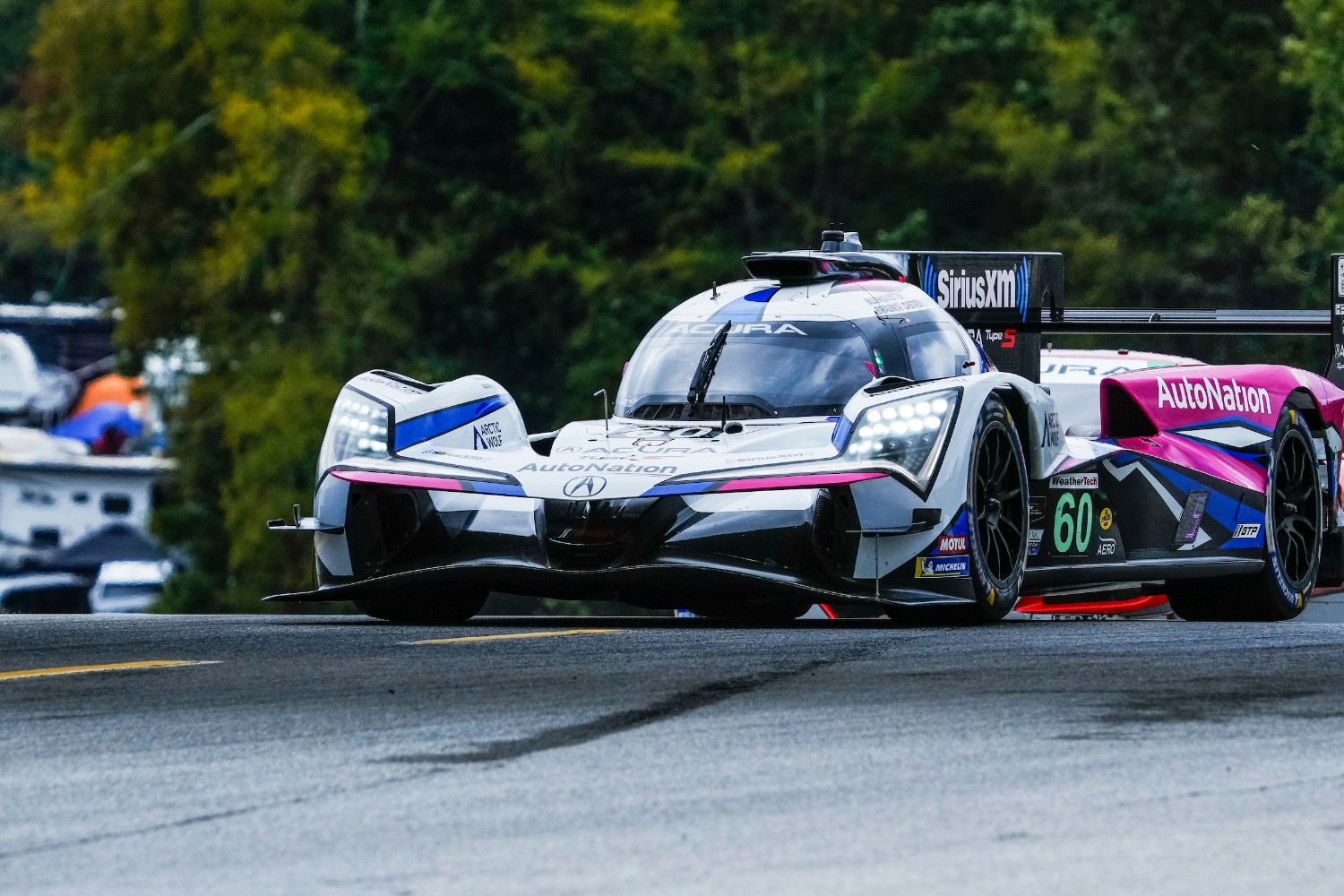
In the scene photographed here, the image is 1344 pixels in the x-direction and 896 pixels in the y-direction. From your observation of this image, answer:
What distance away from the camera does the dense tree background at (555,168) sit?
46.2 m

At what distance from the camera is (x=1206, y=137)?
46.8m

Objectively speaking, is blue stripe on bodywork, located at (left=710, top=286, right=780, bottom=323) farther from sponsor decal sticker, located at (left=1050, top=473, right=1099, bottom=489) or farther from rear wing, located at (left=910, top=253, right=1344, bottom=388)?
rear wing, located at (left=910, top=253, right=1344, bottom=388)

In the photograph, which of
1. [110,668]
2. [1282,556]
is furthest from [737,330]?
[110,668]

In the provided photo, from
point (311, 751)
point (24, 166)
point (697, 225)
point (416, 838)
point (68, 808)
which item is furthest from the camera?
point (24, 166)

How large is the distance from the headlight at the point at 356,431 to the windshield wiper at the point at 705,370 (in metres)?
1.23

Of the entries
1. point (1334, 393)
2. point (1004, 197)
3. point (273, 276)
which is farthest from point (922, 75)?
point (1334, 393)

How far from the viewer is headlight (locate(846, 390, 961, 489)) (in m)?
10.3

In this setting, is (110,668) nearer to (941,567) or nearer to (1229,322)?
(941,567)

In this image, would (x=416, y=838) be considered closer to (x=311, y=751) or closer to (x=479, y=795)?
(x=479, y=795)

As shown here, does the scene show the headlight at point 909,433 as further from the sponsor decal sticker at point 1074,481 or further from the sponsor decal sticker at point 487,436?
the sponsor decal sticker at point 487,436

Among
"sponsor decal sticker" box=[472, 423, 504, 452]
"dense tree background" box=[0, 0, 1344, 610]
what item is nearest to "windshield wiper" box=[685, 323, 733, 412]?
"sponsor decal sticker" box=[472, 423, 504, 452]

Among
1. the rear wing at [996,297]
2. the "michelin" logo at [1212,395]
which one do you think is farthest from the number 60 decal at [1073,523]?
the rear wing at [996,297]

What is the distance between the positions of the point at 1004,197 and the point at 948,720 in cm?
4356

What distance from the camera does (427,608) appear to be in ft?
37.7
